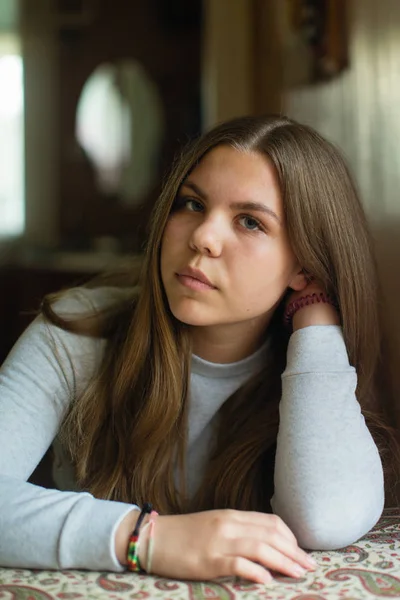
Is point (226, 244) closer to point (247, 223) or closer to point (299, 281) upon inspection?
point (247, 223)

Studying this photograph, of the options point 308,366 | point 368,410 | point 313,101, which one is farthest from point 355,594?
point 313,101

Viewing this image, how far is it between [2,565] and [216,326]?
0.54 meters

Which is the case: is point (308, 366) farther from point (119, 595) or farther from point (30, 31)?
point (30, 31)

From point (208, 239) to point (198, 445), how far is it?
1.32 ft

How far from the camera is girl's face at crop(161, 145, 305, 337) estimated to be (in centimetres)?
122

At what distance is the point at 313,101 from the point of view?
2293 mm

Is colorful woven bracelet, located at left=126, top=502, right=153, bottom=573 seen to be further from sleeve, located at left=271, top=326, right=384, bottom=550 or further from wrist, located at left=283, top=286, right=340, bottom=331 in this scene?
wrist, located at left=283, top=286, right=340, bottom=331

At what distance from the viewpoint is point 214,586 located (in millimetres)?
955

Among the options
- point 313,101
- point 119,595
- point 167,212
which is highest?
point 313,101

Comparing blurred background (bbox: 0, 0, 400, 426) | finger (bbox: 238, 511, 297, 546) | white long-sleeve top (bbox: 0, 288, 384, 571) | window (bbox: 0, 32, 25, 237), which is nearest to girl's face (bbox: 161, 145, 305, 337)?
white long-sleeve top (bbox: 0, 288, 384, 571)

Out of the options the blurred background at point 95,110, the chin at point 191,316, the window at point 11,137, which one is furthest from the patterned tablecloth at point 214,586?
the window at point 11,137

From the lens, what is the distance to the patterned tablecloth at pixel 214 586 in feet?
3.01

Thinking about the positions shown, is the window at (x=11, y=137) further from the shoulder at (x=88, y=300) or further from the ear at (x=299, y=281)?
the ear at (x=299, y=281)

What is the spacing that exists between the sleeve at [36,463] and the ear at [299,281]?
349 millimetres
